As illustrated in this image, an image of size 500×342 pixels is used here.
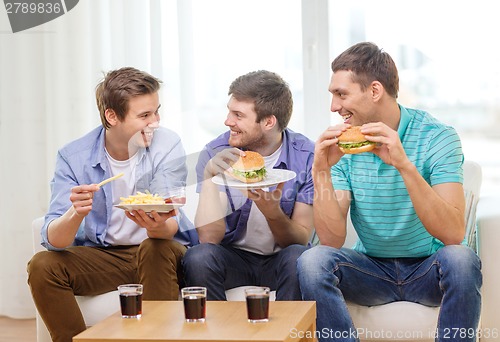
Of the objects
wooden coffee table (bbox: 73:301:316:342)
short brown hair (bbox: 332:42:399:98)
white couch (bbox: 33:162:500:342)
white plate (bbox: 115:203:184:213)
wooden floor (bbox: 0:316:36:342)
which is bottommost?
wooden floor (bbox: 0:316:36:342)

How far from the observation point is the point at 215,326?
6.73ft

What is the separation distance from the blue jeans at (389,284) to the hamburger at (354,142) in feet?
1.08

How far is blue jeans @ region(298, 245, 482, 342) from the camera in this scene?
233cm

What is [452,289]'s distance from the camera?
2334 millimetres

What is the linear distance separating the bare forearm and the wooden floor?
2.02 meters

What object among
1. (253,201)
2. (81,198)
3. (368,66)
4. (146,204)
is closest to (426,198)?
(368,66)

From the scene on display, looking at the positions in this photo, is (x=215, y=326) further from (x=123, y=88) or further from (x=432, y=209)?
(x=123, y=88)

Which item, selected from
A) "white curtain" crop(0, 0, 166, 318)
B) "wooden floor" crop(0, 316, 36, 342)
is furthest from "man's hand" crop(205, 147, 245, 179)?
"wooden floor" crop(0, 316, 36, 342)

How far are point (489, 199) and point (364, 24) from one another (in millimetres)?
1222

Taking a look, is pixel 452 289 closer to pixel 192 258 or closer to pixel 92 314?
pixel 192 258

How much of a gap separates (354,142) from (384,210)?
281 millimetres

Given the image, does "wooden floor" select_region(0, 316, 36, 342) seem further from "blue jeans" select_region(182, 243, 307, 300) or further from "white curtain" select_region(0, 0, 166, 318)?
"blue jeans" select_region(182, 243, 307, 300)

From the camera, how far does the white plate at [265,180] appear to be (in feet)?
8.63

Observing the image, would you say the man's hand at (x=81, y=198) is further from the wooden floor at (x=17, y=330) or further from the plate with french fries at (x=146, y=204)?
the wooden floor at (x=17, y=330)
